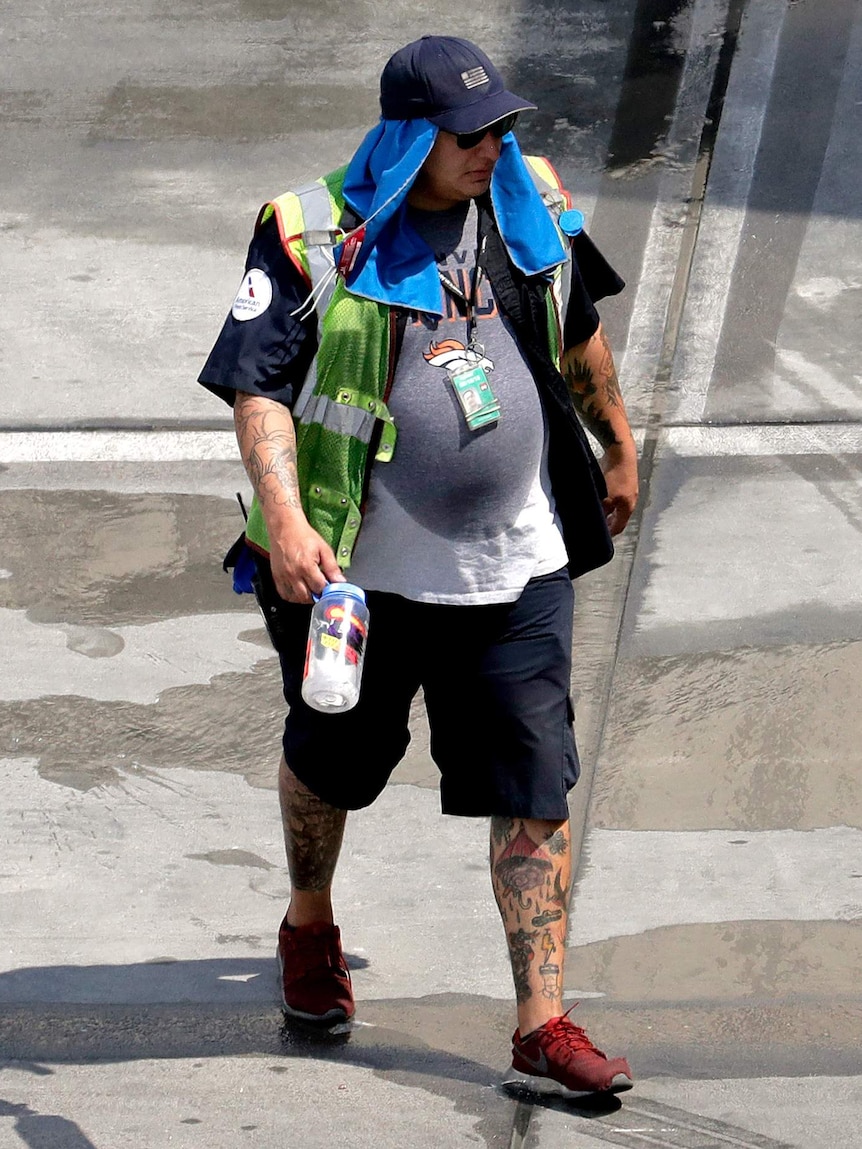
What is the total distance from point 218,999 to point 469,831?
31.7 inches

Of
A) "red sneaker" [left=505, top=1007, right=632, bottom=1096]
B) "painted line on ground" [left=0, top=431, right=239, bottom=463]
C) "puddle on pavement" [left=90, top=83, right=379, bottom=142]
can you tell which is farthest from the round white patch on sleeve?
"puddle on pavement" [left=90, top=83, right=379, bottom=142]

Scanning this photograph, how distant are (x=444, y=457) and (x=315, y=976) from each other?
1.12 m

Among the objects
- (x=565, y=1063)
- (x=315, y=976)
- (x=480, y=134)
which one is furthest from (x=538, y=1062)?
(x=480, y=134)

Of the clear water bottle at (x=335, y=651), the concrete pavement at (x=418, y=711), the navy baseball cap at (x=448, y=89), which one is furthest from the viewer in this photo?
the concrete pavement at (x=418, y=711)

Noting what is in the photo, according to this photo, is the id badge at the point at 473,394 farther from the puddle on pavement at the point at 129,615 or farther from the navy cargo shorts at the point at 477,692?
the puddle on pavement at the point at 129,615

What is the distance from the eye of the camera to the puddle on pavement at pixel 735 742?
4.19m

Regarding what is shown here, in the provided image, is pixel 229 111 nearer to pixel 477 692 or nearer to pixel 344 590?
pixel 477 692

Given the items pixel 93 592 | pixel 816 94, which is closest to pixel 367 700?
pixel 93 592

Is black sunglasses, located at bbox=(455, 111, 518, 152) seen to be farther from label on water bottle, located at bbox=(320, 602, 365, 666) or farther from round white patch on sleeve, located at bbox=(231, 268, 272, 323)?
label on water bottle, located at bbox=(320, 602, 365, 666)

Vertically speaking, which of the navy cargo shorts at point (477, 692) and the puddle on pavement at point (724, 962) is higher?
the navy cargo shorts at point (477, 692)

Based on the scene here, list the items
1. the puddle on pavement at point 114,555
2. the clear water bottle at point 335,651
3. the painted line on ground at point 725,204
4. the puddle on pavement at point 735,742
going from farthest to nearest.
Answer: the painted line on ground at point 725,204 < the puddle on pavement at point 114,555 < the puddle on pavement at point 735,742 < the clear water bottle at point 335,651

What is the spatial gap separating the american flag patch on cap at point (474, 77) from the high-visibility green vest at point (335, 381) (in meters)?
0.30

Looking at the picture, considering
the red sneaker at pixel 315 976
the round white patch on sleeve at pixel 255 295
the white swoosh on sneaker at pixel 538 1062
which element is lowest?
the red sneaker at pixel 315 976

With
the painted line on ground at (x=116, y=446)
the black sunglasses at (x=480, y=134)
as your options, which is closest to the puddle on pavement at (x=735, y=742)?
the black sunglasses at (x=480, y=134)
